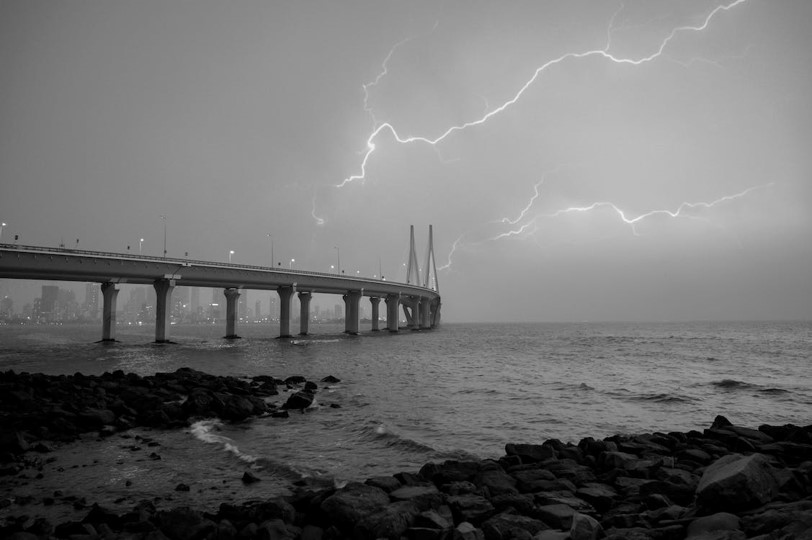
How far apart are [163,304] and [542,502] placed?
60.2m

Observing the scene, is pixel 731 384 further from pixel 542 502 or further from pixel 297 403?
pixel 542 502

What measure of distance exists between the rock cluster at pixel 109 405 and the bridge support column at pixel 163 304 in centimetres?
3497

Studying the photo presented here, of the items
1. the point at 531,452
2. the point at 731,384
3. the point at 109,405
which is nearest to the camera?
the point at 531,452

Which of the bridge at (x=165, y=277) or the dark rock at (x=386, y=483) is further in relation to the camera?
the bridge at (x=165, y=277)

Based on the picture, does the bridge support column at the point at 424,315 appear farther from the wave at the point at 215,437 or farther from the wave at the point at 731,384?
the wave at the point at 215,437

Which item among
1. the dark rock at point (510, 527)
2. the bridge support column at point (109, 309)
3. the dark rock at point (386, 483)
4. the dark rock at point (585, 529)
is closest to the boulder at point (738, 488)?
the dark rock at point (585, 529)

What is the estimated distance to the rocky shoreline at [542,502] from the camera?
611 cm

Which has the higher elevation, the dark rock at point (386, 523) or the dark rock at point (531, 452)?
the dark rock at point (386, 523)

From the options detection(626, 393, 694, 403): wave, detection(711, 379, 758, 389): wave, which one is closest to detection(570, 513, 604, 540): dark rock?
detection(626, 393, 694, 403): wave

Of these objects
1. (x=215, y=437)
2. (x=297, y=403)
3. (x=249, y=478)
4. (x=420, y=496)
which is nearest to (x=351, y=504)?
(x=420, y=496)

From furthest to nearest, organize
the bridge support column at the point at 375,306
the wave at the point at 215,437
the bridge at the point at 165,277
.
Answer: the bridge support column at the point at 375,306 < the bridge at the point at 165,277 < the wave at the point at 215,437

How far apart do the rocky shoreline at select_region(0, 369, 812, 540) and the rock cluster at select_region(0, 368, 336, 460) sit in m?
1.38

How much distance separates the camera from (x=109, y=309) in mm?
59812

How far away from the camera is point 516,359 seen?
1660 inches
